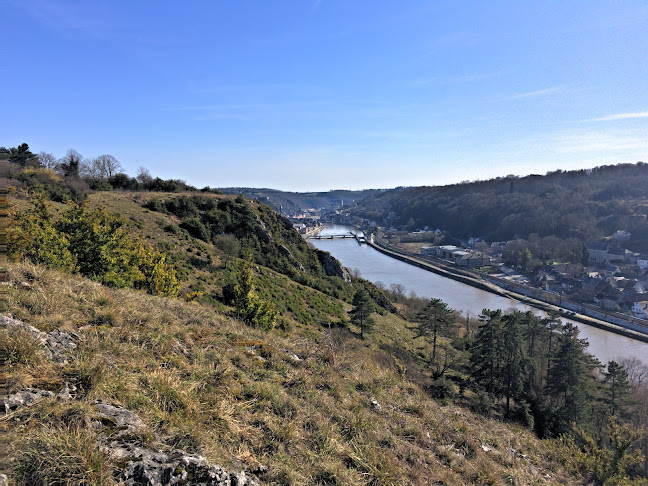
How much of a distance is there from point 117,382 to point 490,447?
16.0 feet

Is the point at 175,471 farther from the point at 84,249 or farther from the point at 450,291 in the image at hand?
the point at 450,291

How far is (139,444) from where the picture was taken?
211 cm

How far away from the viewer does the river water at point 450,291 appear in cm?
2962

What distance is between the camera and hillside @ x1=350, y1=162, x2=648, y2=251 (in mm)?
70125

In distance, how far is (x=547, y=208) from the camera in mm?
84375

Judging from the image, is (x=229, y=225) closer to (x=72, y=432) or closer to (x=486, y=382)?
(x=486, y=382)

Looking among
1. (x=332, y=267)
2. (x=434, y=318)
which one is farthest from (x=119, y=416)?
(x=332, y=267)

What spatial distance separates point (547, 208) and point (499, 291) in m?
53.7

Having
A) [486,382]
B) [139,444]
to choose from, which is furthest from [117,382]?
[486,382]

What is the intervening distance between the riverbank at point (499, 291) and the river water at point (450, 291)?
667 mm

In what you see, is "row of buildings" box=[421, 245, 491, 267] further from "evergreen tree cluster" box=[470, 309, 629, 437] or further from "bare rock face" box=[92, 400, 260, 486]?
"bare rock face" box=[92, 400, 260, 486]

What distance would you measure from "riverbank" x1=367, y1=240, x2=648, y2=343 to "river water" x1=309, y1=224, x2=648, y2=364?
67 cm

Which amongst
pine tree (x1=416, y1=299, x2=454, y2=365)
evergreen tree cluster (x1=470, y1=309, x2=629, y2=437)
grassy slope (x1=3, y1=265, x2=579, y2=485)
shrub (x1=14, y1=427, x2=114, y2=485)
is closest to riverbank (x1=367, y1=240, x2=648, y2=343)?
evergreen tree cluster (x1=470, y1=309, x2=629, y2=437)

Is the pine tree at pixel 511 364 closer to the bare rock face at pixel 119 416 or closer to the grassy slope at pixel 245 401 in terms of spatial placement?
the grassy slope at pixel 245 401
